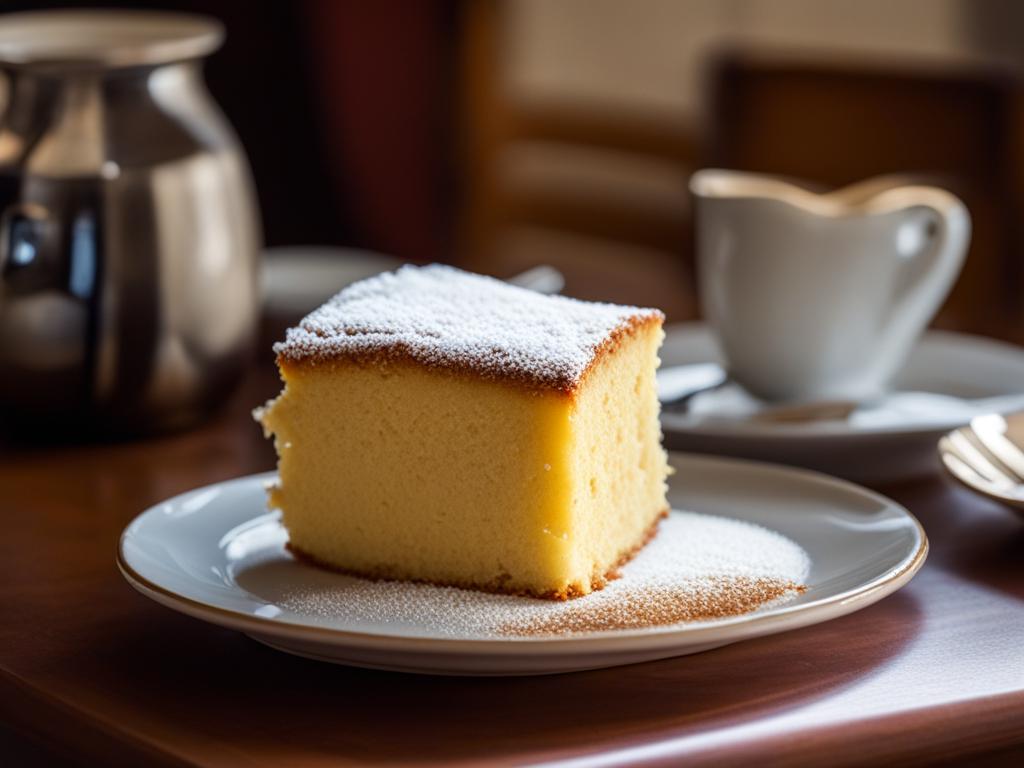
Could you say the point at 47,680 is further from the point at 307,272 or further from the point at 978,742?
the point at 307,272

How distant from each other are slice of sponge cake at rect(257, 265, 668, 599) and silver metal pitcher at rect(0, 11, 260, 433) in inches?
9.9

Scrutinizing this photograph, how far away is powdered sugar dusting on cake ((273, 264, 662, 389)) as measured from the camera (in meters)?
0.72

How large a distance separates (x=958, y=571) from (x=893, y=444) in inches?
5.7

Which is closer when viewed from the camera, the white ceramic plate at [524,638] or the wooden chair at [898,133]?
the white ceramic plate at [524,638]

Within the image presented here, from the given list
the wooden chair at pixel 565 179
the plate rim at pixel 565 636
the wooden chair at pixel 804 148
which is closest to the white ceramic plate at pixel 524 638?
the plate rim at pixel 565 636

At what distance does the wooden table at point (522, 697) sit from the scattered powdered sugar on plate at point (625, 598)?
0.08ft

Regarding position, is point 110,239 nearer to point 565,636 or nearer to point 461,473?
point 461,473

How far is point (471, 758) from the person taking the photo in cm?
57

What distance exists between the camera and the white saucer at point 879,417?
36.3 inches

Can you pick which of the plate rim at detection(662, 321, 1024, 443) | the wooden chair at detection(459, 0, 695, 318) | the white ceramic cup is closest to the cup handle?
the white ceramic cup

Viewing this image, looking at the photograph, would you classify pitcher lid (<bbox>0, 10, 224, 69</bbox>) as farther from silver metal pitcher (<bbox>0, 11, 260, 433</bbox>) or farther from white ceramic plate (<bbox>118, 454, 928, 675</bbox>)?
white ceramic plate (<bbox>118, 454, 928, 675</bbox>)

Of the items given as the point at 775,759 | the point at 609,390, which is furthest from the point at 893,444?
the point at 775,759

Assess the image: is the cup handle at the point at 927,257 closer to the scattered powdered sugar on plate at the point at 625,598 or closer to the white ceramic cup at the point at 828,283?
the white ceramic cup at the point at 828,283

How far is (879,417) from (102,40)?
68cm
